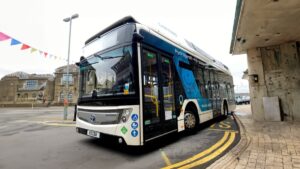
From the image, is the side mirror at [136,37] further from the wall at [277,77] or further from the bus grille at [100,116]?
→ the wall at [277,77]

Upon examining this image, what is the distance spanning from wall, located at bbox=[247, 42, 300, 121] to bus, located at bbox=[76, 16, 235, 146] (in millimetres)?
4481

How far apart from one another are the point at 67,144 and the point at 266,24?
726 centimetres

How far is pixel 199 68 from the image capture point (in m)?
5.78

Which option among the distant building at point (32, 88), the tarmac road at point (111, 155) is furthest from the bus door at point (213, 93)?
the distant building at point (32, 88)

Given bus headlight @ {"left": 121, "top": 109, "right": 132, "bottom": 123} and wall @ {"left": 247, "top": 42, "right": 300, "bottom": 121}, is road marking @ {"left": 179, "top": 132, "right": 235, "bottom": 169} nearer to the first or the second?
bus headlight @ {"left": 121, "top": 109, "right": 132, "bottom": 123}

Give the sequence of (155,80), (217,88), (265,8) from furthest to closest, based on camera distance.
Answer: (217,88), (265,8), (155,80)

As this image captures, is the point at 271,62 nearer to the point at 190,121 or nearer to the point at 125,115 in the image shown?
the point at 190,121

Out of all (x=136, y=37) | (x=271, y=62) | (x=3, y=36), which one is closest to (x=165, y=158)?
(x=136, y=37)

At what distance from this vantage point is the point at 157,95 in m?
3.62

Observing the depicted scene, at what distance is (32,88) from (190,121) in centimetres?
4936

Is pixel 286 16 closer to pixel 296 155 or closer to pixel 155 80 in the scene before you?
pixel 296 155

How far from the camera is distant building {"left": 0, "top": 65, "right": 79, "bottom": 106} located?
37125 millimetres


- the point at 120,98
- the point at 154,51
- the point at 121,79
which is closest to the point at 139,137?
the point at 120,98

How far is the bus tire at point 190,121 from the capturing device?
A: 458cm
